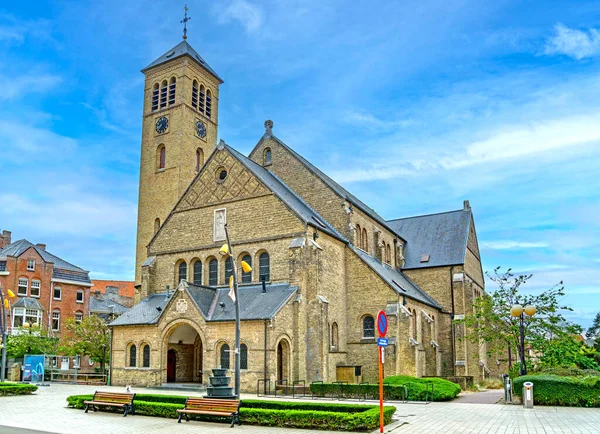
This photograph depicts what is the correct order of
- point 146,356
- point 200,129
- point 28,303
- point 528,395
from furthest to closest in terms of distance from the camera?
point 28,303, point 200,129, point 146,356, point 528,395

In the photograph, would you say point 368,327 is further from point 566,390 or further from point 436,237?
point 436,237

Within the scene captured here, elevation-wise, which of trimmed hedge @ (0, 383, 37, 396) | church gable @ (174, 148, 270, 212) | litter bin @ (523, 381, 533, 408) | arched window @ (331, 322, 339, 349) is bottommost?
trimmed hedge @ (0, 383, 37, 396)

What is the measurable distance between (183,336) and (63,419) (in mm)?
16558

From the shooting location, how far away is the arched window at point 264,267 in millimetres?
33750

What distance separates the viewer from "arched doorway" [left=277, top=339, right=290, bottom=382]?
1189 inches

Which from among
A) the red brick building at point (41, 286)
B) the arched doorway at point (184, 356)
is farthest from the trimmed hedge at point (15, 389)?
the red brick building at point (41, 286)

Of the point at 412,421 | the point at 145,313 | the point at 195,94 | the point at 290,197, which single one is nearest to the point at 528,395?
the point at 412,421

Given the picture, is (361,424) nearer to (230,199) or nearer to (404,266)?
(230,199)

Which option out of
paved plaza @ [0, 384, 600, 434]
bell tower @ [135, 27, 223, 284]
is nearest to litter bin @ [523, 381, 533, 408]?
paved plaza @ [0, 384, 600, 434]

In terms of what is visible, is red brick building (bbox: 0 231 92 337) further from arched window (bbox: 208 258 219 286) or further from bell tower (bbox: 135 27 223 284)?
arched window (bbox: 208 258 219 286)

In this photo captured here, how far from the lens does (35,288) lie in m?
57.2

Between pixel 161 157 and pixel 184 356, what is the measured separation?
20.5 metres

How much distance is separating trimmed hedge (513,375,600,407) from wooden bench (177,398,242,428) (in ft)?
41.0

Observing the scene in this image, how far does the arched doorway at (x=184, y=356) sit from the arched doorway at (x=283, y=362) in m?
5.97
